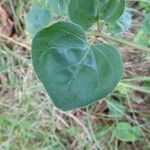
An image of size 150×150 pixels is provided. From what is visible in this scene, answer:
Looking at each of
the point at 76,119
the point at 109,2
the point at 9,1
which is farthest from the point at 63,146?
the point at 109,2

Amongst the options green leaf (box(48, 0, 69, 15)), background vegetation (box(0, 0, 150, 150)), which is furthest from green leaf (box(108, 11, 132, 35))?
background vegetation (box(0, 0, 150, 150))

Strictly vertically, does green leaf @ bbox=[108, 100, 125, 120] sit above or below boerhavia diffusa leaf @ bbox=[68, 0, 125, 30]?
below

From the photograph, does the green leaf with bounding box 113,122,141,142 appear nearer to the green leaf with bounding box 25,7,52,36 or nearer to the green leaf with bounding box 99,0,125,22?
the green leaf with bounding box 25,7,52,36

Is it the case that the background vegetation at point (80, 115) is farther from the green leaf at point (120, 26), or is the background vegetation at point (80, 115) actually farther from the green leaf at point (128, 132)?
the green leaf at point (120, 26)

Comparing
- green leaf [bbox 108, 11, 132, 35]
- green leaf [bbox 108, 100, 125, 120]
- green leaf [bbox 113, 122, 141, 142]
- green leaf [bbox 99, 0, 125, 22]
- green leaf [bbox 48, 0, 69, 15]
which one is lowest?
green leaf [bbox 113, 122, 141, 142]

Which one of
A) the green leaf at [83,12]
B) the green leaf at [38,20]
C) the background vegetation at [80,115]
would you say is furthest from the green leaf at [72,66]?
the background vegetation at [80,115]

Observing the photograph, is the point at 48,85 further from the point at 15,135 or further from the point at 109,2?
the point at 15,135
